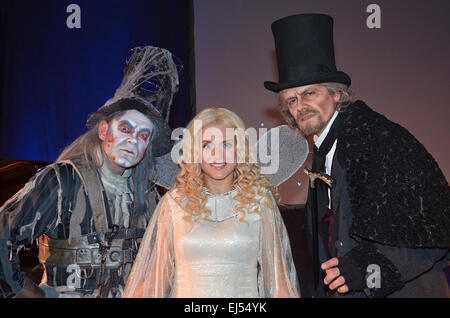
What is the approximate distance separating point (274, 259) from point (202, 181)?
0.56 metres

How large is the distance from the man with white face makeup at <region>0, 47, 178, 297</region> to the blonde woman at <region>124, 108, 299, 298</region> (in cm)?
31

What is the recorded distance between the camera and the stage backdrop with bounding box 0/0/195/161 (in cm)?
336

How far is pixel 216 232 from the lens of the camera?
2221 mm

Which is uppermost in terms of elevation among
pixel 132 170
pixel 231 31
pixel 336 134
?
pixel 231 31

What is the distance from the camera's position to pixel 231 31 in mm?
4918

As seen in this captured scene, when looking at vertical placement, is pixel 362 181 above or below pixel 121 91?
below

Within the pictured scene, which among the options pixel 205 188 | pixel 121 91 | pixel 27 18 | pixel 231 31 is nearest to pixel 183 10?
pixel 231 31

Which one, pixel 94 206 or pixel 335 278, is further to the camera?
pixel 94 206

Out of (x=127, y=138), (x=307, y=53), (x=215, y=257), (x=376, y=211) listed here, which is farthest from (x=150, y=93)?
(x=376, y=211)

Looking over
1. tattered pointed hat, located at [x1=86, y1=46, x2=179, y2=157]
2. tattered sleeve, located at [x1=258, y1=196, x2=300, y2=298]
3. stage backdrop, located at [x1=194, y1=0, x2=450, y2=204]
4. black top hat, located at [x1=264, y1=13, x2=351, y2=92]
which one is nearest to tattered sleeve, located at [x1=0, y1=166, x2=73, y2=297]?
tattered pointed hat, located at [x1=86, y1=46, x2=179, y2=157]

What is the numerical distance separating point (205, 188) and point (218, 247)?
336 millimetres

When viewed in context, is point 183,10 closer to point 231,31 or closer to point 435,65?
point 231,31

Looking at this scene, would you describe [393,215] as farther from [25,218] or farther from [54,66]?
[54,66]

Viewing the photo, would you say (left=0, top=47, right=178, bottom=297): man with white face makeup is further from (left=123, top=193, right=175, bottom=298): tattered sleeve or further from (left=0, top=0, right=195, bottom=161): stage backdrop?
(left=0, top=0, right=195, bottom=161): stage backdrop
